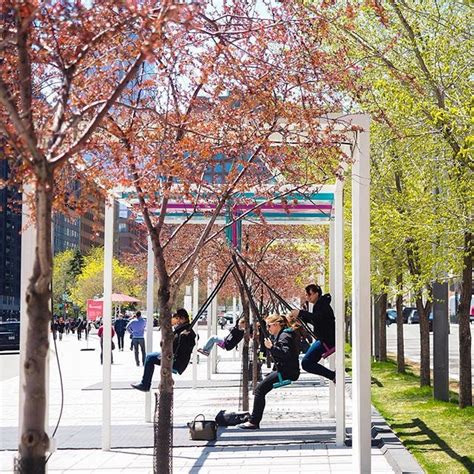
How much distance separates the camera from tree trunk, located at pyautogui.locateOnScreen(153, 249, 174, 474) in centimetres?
963

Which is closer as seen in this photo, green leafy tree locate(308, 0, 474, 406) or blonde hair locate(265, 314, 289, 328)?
green leafy tree locate(308, 0, 474, 406)

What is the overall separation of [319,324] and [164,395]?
5076 mm

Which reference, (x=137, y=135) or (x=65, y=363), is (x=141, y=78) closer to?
(x=137, y=135)

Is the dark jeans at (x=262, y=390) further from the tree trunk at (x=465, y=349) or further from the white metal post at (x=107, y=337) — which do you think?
the tree trunk at (x=465, y=349)

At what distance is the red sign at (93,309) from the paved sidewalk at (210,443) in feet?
96.0

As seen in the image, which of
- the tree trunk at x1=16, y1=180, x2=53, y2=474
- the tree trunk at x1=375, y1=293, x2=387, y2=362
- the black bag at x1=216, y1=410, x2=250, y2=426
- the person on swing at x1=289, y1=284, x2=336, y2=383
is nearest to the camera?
the tree trunk at x1=16, y1=180, x2=53, y2=474

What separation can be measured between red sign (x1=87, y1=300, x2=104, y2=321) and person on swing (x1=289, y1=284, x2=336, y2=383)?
39.1 metres

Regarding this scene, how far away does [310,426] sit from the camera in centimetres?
1672

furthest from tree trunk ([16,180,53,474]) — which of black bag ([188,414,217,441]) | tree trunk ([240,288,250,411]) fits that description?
tree trunk ([240,288,250,411])

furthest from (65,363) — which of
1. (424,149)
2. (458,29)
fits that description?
(458,29)

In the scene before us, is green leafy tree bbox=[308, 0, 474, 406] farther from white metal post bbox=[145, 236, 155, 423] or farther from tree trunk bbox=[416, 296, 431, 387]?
tree trunk bbox=[416, 296, 431, 387]

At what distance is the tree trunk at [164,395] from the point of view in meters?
9.63

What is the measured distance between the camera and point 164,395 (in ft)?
32.2


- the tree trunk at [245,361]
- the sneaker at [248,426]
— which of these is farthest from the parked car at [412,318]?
the sneaker at [248,426]
